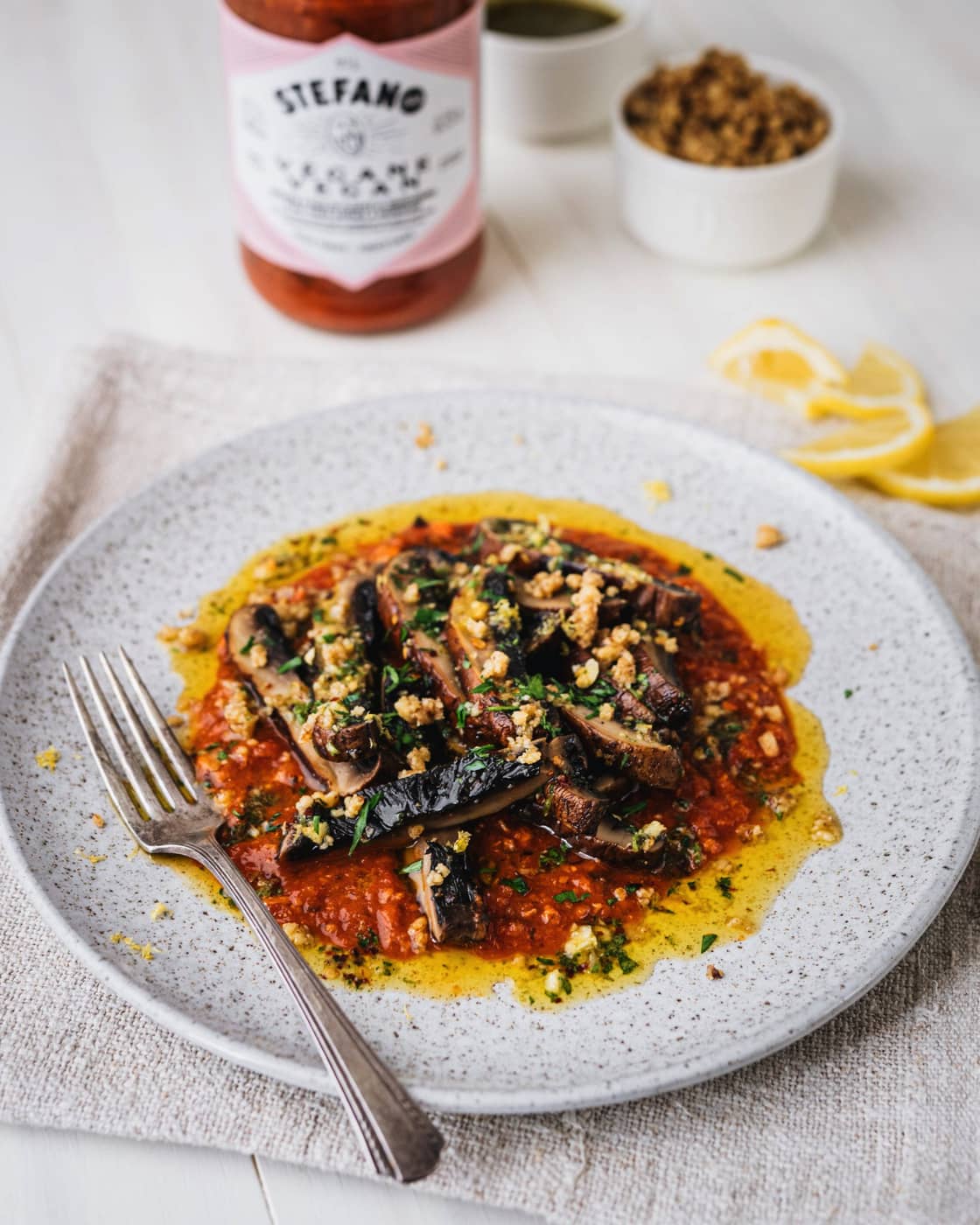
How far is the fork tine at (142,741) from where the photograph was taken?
315cm

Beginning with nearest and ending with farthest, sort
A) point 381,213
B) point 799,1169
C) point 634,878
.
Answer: point 799,1169 → point 634,878 → point 381,213

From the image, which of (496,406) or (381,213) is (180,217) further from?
(496,406)

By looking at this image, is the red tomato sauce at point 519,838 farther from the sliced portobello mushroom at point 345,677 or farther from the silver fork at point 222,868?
the sliced portobello mushroom at point 345,677

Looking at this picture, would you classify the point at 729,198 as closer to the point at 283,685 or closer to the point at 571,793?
the point at 283,685

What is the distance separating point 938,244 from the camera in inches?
222

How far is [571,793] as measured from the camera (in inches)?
117

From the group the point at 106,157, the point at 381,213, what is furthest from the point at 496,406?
the point at 106,157

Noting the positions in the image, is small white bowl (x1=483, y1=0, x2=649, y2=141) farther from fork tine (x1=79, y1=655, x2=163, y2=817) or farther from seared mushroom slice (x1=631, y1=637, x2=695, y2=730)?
fork tine (x1=79, y1=655, x2=163, y2=817)

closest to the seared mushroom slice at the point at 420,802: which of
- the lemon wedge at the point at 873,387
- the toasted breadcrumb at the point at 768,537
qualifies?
the toasted breadcrumb at the point at 768,537

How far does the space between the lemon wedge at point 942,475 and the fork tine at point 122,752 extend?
8.29 ft

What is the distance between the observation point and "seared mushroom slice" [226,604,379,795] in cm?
309

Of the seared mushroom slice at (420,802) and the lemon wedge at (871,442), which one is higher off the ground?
the seared mushroom slice at (420,802)

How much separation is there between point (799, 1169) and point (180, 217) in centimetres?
467

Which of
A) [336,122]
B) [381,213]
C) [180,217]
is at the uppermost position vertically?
A: [336,122]
